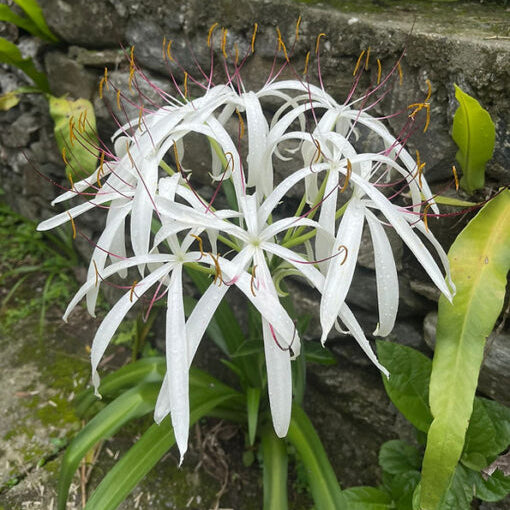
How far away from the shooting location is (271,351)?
85 centimetres

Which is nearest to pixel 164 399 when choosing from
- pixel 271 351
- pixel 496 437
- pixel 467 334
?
pixel 271 351

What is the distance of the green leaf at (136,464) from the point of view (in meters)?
1.23

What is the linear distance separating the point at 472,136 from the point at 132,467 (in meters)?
1.11

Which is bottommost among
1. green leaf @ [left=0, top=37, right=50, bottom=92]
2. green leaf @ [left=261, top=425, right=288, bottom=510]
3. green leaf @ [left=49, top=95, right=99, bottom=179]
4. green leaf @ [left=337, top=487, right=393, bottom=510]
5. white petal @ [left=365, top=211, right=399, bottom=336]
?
green leaf @ [left=261, top=425, right=288, bottom=510]

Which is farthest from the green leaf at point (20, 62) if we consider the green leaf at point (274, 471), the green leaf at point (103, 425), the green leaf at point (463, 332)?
the green leaf at point (463, 332)

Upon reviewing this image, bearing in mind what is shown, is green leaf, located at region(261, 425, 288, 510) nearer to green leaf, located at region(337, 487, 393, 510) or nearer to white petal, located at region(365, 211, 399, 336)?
green leaf, located at region(337, 487, 393, 510)

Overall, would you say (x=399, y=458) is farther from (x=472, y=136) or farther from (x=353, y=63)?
(x=353, y=63)

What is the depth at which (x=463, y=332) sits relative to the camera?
3.56ft

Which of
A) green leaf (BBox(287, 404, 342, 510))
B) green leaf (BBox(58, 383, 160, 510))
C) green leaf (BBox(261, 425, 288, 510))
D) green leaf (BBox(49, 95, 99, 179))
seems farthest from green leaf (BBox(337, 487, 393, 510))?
green leaf (BBox(49, 95, 99, 179))

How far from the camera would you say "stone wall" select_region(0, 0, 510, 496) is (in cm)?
123

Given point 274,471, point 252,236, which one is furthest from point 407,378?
point 252,236

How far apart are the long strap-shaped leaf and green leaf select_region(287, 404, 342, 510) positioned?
28 cm

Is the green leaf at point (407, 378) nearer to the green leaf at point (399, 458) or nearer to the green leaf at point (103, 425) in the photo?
the green leaf at point (399, 458)

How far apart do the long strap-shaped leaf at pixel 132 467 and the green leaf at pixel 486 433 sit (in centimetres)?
69
